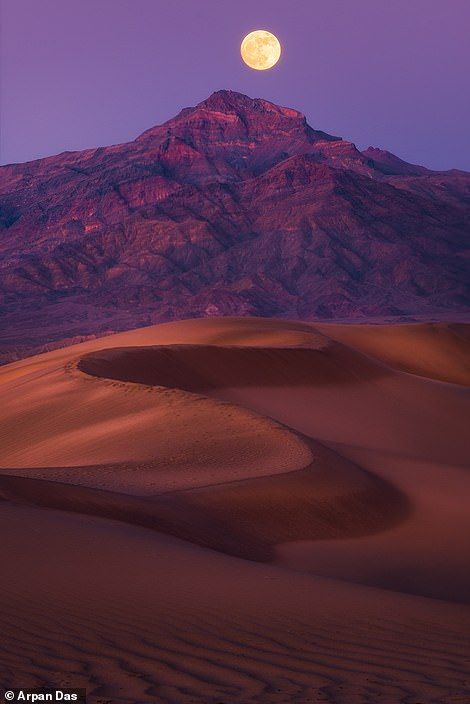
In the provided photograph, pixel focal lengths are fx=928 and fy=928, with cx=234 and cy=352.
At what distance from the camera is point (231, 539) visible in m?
12.2

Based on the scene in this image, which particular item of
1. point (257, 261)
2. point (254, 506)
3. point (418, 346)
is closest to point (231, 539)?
point (254, 506)

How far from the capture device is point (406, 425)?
27.3m

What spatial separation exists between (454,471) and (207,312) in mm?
109256

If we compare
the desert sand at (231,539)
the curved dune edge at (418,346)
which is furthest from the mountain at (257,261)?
the desert sand at (231,539)

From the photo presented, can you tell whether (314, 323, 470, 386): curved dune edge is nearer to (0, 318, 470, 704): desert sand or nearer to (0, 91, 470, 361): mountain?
(0, 318, 470, 704): desert sand

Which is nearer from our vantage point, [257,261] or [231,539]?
[231,539]

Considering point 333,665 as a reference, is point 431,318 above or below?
below

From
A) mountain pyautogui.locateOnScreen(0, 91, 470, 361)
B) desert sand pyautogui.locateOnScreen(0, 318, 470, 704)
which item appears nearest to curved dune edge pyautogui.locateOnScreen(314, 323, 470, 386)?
desert sand pyautogui.locateOnScreen(0, 318, 470, 704)

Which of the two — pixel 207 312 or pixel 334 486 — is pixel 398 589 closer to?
A: pixel 334 486

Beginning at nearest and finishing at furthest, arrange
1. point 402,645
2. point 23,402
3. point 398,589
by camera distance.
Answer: point 402,645 → point 398,589 → point 23,402

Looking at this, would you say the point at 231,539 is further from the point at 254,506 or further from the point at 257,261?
the point at 257,261

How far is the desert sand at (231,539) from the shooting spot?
205 inches

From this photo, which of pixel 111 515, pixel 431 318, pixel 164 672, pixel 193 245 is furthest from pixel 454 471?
pixel 193 245

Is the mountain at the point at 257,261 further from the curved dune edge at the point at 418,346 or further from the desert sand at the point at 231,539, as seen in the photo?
the desert sand at the point at 231,539
